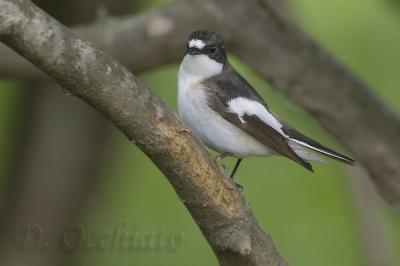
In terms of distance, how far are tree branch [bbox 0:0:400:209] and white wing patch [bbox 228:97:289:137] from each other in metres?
1.32

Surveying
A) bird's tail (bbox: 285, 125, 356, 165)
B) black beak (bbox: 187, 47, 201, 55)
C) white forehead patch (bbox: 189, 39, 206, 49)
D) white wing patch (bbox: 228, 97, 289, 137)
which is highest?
white forehead patch (bbox: 189, 39, 206, 49)

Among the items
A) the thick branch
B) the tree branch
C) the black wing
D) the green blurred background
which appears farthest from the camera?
the green blurred background

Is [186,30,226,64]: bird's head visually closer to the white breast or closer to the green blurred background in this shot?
the white breast

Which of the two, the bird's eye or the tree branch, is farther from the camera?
the tree branch

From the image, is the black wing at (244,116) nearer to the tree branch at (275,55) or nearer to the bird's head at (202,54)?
the bird's head at (202,54)

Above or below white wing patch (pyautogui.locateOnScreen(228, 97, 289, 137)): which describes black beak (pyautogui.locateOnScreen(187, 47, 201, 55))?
above

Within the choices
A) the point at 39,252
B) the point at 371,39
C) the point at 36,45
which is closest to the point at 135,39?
the point at 39,252

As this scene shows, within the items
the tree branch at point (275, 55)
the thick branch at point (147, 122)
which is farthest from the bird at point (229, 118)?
the tree branch at point (275, 55)

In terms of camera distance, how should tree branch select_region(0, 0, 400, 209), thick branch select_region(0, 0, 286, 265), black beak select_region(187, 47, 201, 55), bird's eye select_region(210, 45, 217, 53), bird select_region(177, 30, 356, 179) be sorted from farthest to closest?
1. tree branch select_region(0, 0, 400, 209)
2. bird's eye select_region(210, 45, 217, 53)
3. black beak select_region(187, 47, 201, 55)
4. bird select_region(177, 30, 356, 179)
5. thick branch select_region(0, 0, 286, 265)

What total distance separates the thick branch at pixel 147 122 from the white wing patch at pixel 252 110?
841 mm

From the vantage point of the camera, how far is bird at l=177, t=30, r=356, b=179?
4.28 metres

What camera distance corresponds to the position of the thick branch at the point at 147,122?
273 centimetres

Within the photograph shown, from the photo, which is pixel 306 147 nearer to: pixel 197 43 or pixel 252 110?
pixel 252 110

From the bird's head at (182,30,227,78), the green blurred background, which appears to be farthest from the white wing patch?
the green blurred background
